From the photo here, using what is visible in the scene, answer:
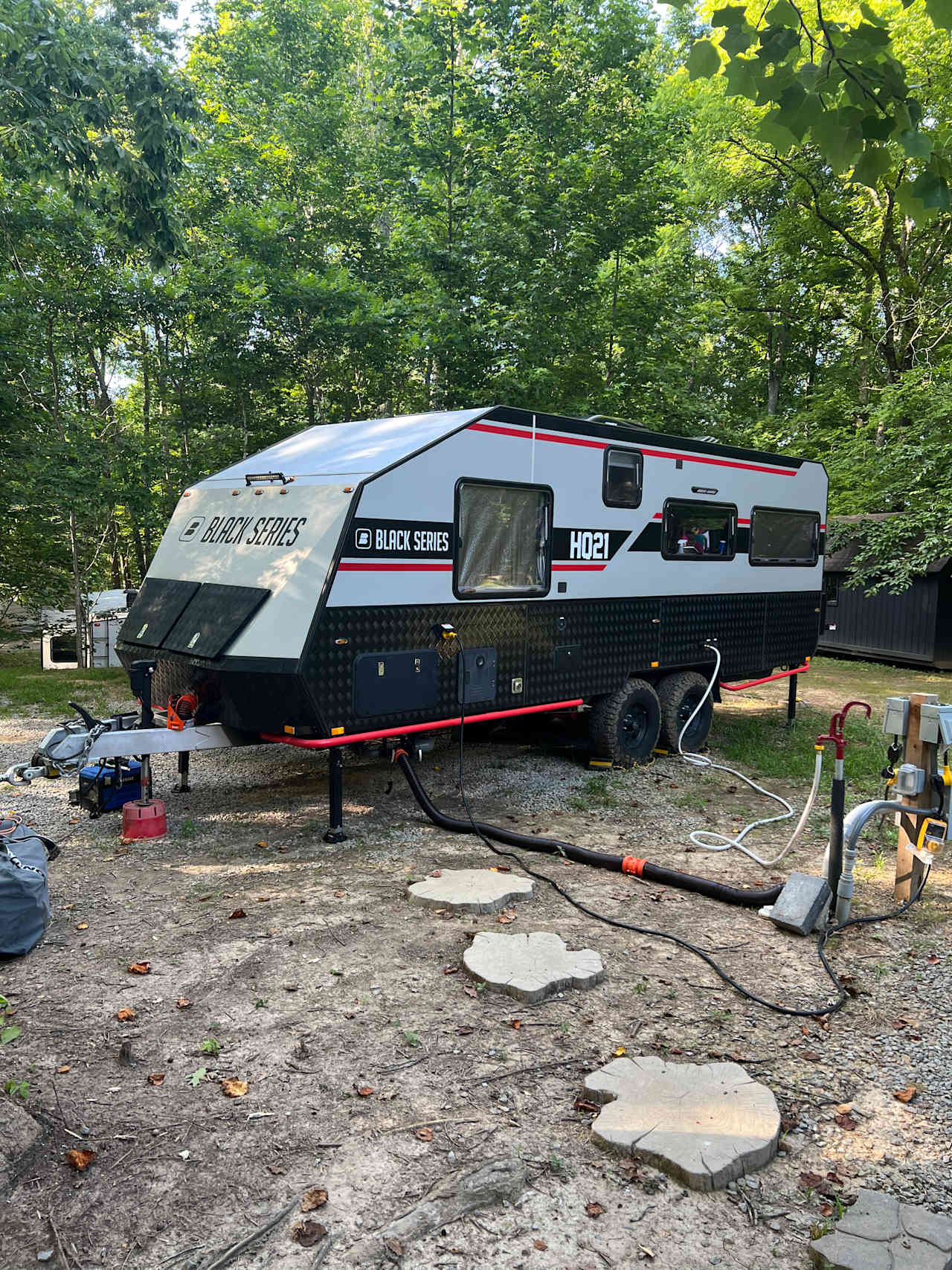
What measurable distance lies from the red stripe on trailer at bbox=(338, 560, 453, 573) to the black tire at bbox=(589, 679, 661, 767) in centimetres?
259

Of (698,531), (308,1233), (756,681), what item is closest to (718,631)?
(698,531)

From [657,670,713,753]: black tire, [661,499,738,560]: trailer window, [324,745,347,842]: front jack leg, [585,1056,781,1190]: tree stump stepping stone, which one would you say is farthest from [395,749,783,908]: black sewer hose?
[661,499,738,560]: trailer window

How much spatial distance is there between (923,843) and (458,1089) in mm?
3270

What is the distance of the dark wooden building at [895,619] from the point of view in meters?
17.7

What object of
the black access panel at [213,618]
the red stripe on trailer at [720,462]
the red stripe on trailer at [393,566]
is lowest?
the black access panel at [213,618]

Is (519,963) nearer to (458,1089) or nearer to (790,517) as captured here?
(458,1089)

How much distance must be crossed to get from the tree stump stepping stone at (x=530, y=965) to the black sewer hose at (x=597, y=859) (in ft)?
3.84

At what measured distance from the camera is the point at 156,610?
7.11 meters

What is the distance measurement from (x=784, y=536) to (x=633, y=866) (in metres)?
6.09

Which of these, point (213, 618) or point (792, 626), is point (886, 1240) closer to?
point (213, 618)

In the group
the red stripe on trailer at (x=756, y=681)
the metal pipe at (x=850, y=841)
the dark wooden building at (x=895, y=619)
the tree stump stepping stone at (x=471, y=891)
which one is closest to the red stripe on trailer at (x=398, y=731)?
the tree stump stepping stone at (x=471, y=891)

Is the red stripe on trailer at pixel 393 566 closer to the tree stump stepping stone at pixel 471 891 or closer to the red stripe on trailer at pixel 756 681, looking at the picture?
the tree stump stepping stone at pixel 471 891

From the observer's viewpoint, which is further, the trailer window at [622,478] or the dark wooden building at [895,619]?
the dark wooden building at [895,619]

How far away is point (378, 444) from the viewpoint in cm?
672
